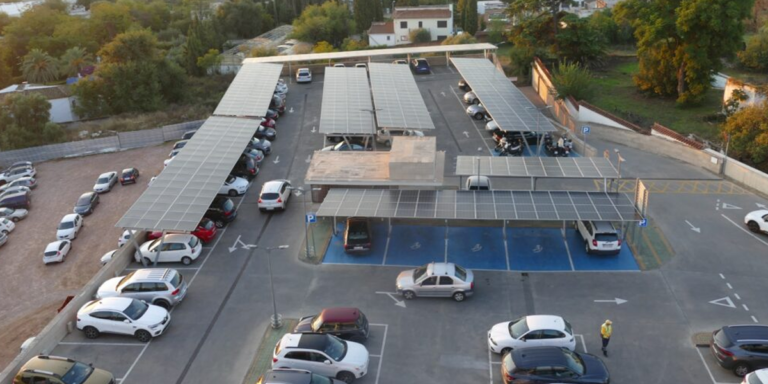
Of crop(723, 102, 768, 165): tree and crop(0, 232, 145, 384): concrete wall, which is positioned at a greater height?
crop(723, 102, 768, 165): tree

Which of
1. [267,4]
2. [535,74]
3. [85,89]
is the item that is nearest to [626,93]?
[535,74]

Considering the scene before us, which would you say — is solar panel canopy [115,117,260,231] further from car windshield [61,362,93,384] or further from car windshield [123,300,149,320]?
car windshield [61,362,93,384]

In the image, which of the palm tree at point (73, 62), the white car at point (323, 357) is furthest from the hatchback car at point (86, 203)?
the palm tree at point (73, 62)

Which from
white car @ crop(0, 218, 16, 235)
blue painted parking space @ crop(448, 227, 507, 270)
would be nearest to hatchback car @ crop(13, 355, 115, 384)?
blue painted parking space @ crop(448, 227, 507, 270)

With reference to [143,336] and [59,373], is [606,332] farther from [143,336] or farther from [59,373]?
[59,373]

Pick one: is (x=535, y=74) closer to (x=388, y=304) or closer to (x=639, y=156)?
(x=639, y=156)

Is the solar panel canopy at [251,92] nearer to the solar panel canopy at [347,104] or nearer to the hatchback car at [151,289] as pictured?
the solar panel canopy at [347,104]

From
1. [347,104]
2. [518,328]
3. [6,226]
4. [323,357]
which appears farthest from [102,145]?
[518,328]
